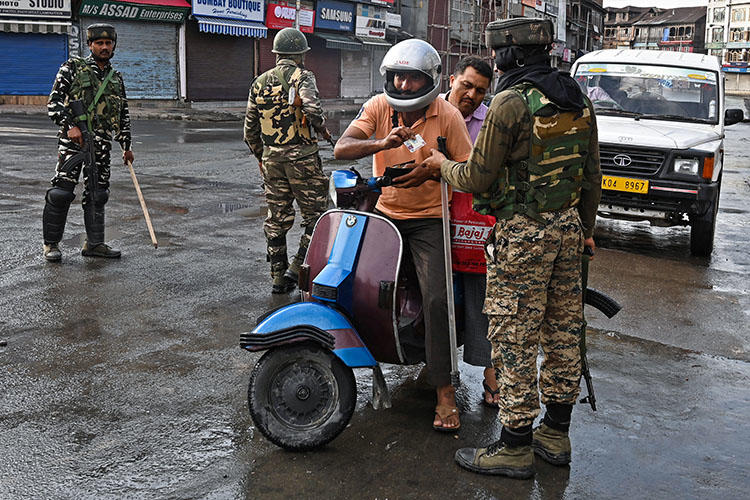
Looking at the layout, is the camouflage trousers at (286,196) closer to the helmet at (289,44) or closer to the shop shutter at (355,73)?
the helmet at (289,44)

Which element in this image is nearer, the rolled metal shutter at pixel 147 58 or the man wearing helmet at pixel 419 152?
the man wearing helmet at pixel 419 152

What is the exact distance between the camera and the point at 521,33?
3.29 m

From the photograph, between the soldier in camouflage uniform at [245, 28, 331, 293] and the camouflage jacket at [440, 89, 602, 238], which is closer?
the camouflage jacket at [440, 89, 602, 238]

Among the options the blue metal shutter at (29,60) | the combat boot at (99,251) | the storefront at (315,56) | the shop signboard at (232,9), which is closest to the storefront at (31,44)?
the blue metal shutter at (29,60)

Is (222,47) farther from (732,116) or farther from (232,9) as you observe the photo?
(732,116)


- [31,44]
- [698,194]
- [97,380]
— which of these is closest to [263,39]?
[31,44]

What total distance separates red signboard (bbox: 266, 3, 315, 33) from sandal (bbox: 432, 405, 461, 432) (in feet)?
101

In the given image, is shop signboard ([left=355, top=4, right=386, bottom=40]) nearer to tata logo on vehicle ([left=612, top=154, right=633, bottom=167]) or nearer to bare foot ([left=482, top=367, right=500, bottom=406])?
tata logo on vehicle ([left=612, top=154, right=633, bottom=167])

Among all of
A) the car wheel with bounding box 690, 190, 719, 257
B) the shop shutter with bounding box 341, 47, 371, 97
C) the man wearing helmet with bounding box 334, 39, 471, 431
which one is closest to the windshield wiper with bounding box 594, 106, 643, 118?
the car wheel with bounding box 690, 190, 719, 257

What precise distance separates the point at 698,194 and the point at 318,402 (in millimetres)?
5730

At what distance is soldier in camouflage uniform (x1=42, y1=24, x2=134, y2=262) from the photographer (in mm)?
6801

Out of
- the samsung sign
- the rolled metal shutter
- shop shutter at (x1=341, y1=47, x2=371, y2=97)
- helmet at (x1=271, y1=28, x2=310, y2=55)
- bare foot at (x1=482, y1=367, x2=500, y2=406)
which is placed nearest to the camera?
bare foot at (x1=482, y1=367, x2=500, y2=406)

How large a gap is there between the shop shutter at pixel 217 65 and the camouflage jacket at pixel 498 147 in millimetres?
28293

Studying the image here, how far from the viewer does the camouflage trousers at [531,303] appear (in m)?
3.36
